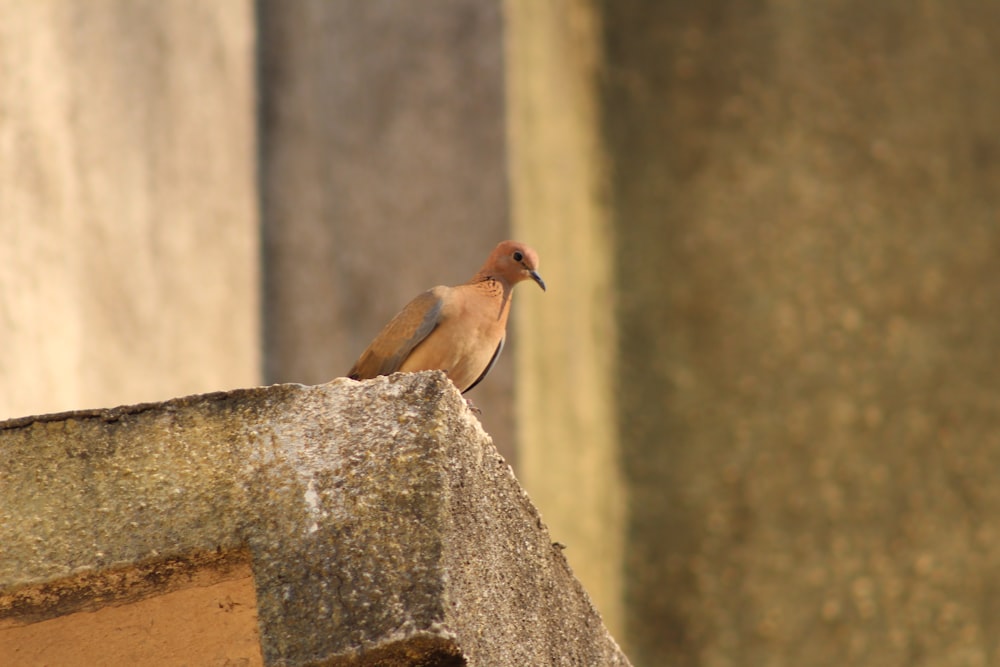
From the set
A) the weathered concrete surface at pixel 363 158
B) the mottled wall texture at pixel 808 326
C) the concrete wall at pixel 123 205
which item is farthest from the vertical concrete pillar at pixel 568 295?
the concrete wall at pixel 123 205

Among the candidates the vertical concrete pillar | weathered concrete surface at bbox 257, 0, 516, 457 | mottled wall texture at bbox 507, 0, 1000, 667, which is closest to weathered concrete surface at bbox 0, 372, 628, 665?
the vertical concrete pillar

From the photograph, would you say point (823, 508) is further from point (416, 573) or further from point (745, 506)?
point (416, 573)

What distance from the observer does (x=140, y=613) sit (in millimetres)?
2152


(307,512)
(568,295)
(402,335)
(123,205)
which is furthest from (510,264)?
(568,295)

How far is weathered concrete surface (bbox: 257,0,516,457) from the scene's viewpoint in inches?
309

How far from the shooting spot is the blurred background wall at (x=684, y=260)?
7.82 metres

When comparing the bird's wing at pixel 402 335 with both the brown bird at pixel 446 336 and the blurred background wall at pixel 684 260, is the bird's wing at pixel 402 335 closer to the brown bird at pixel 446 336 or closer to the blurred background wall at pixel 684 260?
the brown bird at pixel 446 336

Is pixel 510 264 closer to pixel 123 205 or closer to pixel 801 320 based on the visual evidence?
pixel 123 205

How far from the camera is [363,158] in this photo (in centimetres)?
809

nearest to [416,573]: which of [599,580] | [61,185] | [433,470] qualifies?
[433,470]

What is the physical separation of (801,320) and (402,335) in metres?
5.42

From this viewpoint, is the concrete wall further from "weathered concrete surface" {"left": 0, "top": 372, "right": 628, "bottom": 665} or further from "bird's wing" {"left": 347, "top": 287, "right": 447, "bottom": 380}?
"weathered concrete surface" {"left": 0, "top": 372, "right": 628, "bottom": 665}

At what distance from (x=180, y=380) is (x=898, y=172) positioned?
15.3 feet

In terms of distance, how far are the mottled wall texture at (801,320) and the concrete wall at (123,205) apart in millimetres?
1787
